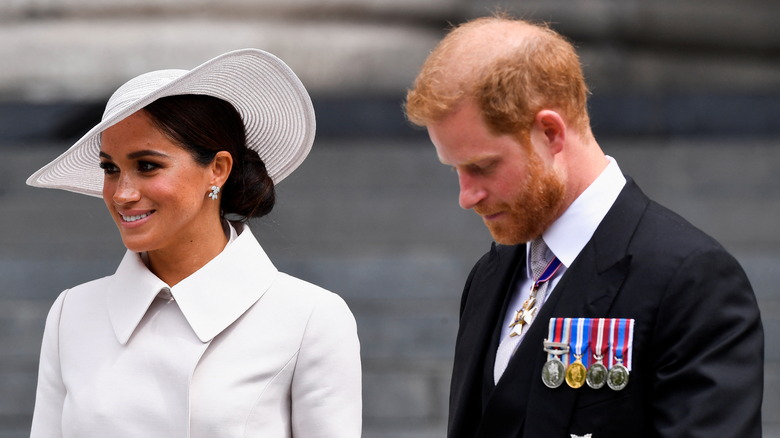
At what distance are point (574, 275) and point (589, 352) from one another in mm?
165

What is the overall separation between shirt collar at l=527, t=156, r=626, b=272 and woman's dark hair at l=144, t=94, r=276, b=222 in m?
0.78

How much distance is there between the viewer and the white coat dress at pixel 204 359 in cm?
279

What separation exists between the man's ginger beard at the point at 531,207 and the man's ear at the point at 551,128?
0.14ft

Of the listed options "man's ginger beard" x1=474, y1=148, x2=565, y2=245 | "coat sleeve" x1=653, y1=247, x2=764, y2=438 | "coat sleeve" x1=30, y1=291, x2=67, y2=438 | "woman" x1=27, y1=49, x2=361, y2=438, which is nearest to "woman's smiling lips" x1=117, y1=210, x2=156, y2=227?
"woman" x1=27, y1=49, x2=361, y2=438

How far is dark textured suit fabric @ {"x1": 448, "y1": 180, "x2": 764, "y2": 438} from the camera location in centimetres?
235

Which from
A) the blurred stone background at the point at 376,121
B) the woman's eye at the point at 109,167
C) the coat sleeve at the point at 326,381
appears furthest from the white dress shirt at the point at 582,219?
the blurred stone background at the point at 376,121

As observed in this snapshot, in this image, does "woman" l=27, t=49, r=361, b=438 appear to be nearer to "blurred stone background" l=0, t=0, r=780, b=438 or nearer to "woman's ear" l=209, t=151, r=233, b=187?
"woman's ear" l=209, t=151, r=233, b=187

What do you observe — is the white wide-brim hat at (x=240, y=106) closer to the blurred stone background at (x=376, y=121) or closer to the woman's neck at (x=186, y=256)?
the woman's neck at (x=186, y=256)

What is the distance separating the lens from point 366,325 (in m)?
6.22

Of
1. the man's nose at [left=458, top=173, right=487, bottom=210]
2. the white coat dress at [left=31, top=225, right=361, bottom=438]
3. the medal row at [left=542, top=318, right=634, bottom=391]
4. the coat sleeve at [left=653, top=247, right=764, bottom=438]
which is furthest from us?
the white coat dress at [left=31, top=225, right=361, bottom=438]

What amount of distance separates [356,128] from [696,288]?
A: 576cm

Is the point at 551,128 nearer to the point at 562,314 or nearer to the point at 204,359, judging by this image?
the point at 562,314

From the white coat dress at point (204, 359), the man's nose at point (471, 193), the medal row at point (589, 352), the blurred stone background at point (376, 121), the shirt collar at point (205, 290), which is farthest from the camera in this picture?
the blurred stone background at point (376, 121)

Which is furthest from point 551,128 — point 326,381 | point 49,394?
point 49,394
